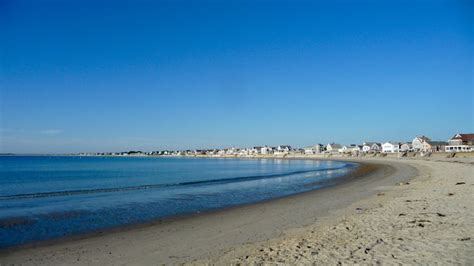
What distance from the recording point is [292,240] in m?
9.30

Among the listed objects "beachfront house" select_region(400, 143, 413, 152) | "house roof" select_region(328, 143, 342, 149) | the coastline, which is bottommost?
the coastline

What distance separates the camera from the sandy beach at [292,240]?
298 inches

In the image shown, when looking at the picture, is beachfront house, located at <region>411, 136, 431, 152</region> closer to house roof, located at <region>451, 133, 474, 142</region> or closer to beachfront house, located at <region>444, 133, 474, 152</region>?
beachfront house, located at <region>444, 133, 474, 152</region>

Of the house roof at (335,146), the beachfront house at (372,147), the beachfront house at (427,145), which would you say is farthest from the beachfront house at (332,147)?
the beachfront house at (427,145)

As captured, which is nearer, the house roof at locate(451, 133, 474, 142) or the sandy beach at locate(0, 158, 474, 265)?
the sandy beach at locate(0, 158, 474, 265)

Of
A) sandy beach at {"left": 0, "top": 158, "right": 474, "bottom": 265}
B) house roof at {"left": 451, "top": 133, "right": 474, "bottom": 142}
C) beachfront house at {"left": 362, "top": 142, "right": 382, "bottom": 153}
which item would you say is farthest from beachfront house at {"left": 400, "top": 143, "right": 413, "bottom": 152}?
sandy beach at {"left": 0, "top": 158, "right": 474, "bottom": 265}

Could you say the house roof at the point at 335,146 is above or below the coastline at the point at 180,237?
above

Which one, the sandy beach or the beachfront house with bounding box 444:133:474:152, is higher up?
the beachfront house with bounding box 444:133:474:152

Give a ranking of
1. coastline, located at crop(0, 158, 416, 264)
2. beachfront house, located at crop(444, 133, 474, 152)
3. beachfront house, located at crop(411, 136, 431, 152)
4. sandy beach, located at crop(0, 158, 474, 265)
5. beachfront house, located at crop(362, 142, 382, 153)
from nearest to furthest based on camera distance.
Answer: sandy beach, located at crop(0, 158, 474, 265) < coastline, located at crop(0, 158, 416, 264) < beachfront house, located at crop(444, 133, 474, 152) < beachfront house, located at crop(411, 136, 431, 152) < beachfront house, located at crop(362, 142, 382, 153)

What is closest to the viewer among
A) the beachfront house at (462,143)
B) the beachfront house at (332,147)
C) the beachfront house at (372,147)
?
the beachfront house at (462,143)

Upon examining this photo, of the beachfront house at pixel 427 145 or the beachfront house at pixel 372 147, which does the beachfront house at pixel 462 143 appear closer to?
the beachfront house at pixel 427 145

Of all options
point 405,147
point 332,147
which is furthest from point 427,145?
point 332,147

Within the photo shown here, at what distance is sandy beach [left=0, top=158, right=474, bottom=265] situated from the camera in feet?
24.8

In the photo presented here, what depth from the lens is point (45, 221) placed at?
14.3 metres
